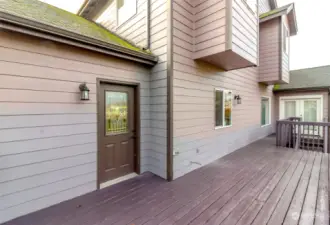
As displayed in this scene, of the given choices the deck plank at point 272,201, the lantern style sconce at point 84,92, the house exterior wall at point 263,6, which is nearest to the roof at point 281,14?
the house exterior wall at point 263,6

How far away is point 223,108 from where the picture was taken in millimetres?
4773

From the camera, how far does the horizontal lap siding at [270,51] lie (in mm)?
6500

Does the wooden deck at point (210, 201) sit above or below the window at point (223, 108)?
below

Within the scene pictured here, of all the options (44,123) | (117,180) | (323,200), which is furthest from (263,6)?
(44,123)

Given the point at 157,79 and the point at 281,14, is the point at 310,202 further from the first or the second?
the point at 281,14

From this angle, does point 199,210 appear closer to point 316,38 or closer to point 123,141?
point 123,141

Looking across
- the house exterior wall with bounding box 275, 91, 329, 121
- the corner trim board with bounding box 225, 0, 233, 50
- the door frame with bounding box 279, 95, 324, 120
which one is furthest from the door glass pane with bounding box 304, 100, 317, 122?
the corner trim board with bounding box 225, 0, 233, 50

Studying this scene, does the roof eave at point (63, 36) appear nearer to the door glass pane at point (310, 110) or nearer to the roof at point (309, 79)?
the roof at point (309, 79)

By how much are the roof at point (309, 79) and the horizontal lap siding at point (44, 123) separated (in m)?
9.35

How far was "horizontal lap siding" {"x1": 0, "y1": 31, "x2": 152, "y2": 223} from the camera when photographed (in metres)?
2.09

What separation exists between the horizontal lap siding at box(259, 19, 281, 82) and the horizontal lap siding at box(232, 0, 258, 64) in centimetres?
319

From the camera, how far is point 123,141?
11.1 feet

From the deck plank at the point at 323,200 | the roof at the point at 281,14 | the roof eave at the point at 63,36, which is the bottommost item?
the deck plank at the point at 323,200

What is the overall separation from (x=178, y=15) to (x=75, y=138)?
297cm
